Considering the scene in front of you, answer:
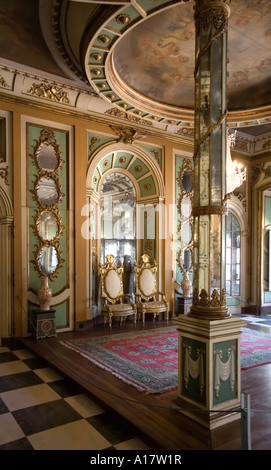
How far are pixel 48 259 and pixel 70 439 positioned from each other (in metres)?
3.67

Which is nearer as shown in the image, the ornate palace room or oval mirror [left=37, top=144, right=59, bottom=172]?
the ornate palace room

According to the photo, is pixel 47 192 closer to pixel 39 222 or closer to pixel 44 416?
pixel 39 222

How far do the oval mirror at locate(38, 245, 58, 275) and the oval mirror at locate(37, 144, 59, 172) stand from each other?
1411mm

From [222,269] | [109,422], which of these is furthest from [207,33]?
[109,422]

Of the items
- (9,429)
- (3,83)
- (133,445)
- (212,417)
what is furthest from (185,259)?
(9,429)

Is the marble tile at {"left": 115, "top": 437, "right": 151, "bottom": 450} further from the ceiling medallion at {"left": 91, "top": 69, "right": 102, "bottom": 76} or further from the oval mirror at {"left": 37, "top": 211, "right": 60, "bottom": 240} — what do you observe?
the ceiling medallion at {"left": 91, "top": 69, "right": 102, "bottom": 76}

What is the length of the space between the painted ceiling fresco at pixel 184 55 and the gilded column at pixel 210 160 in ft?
3.85

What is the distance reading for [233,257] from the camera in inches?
364

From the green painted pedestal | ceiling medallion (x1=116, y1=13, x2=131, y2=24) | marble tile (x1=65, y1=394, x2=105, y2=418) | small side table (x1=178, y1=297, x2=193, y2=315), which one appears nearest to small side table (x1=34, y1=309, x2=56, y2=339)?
marble tile (x1=65, y1=394, x2=105, y2=418)

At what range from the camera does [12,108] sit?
19.3 ft

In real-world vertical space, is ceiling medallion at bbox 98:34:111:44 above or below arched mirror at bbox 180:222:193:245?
above

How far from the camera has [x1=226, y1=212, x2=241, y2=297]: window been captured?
9.20 metres

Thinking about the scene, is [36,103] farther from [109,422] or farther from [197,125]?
[109,422]

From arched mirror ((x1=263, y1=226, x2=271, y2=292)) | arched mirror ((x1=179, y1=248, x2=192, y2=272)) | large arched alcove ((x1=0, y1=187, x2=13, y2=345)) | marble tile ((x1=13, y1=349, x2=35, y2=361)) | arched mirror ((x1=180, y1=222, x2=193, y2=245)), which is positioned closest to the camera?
marble tile ((x1=13, y1=349, x2=35, y2=361))
